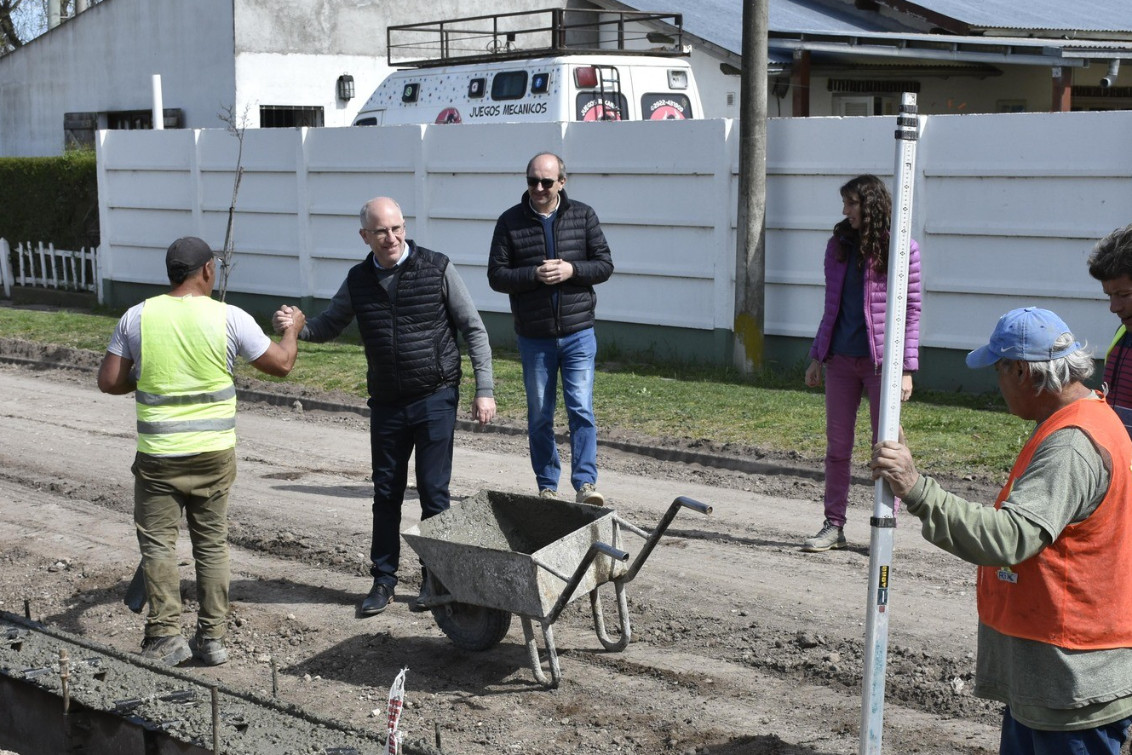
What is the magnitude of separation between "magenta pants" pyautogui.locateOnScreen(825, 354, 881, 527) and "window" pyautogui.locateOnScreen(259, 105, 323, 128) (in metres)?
19.6

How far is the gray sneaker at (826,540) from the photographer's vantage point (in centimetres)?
798

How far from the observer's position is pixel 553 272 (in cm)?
839

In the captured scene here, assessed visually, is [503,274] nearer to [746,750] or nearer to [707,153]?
[746,750]

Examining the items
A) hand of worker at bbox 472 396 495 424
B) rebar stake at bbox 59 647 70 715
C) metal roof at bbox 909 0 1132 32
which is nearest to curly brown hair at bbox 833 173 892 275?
hand of worker at bbox 472 396 495 424

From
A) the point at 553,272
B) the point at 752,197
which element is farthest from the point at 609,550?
the point at 752,197

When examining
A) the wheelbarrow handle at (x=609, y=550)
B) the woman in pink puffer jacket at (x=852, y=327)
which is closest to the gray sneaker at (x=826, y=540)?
the woman in pink puffer jacket at (x=852, y=327)

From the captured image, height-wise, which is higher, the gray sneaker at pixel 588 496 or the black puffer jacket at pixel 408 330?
the black puffer jacket at pixel 408 330

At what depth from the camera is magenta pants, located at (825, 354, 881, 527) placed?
7.89m

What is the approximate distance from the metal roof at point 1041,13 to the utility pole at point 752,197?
11303 mm

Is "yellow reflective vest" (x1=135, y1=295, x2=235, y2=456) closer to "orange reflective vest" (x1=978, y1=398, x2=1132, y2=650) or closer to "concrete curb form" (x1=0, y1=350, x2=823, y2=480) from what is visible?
"orange reflective vest" (x1=978, y1=398, x2=1132, y2=650)

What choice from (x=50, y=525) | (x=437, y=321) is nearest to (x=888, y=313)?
(x=437, y=321)

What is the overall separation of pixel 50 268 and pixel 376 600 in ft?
56.3

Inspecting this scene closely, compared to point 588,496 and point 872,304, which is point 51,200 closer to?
point 588,496

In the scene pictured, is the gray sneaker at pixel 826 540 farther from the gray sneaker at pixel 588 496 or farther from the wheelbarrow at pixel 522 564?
the wheelbarrow at pixel 522 564
